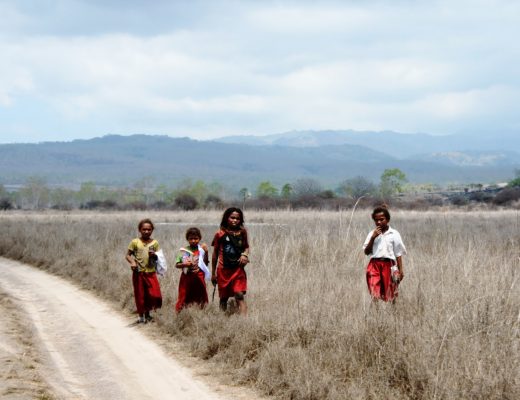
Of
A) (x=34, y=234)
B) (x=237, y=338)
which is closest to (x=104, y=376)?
(x=237, y=338)

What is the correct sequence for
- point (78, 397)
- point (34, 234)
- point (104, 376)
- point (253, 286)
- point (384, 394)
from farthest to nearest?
1. point (34, 234)
2. point (253, 286)
3. point (104, 376)
4. point (78, 397)
5. point (384, 394)

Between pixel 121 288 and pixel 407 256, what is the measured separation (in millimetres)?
5060

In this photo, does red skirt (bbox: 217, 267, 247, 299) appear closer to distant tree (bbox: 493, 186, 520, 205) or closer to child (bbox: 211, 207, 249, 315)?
child (bbox: 211, 207, 249, 315)


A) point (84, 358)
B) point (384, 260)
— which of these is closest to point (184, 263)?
point (84, 358)

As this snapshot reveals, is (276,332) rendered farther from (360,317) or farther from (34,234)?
(34,234)

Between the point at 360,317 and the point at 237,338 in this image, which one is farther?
the point at 237,338

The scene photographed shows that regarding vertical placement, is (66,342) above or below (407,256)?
below

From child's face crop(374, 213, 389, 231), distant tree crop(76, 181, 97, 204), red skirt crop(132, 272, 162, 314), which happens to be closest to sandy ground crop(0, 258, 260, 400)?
red skirt crop(132, 272, 162, 314)

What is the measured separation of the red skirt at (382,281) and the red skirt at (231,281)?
1627 mm

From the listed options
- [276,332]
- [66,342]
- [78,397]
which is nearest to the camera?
[78,397]

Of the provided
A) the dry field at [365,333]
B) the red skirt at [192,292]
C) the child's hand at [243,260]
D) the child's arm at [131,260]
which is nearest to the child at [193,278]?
the red skirt at [192,292]

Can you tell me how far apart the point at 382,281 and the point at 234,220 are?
1998mm

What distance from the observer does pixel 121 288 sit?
11.7 m

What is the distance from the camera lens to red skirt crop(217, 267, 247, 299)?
8.34 metres
